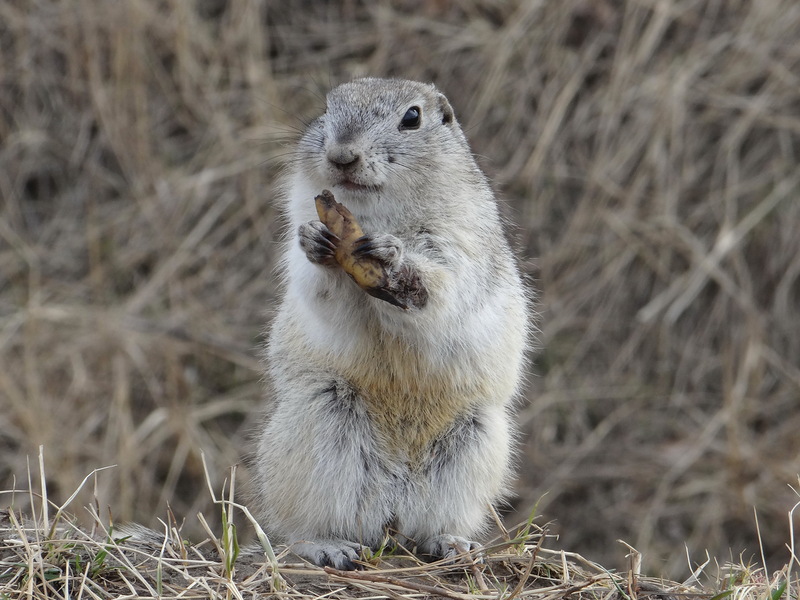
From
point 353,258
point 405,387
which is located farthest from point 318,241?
point 405,387

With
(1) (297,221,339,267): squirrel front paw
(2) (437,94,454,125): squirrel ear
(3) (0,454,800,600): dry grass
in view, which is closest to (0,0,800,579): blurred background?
(2) (437,94,454,125): squirrel ear

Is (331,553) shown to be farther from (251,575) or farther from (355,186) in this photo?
(355,186)

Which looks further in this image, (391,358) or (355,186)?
(391,358)

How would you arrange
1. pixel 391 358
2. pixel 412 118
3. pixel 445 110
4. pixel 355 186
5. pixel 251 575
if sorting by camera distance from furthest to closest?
pixel 445 110, pixel 412 118, pixel 391 358, pixel 355 186, pixel 251 575

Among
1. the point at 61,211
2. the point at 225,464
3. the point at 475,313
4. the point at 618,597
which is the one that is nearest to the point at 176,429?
the point at 225,464

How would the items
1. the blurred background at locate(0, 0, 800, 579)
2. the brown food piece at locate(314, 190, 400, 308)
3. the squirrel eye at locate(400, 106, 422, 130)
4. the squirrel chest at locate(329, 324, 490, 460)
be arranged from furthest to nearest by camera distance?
the blurred background at locate(0, 0, 800, 579), the squirrel eye at locate(400, 106, 422, 130), the squirrel chest at locate(329, 324, 490, 460), the brown food piece at locate(314, 190, 400, 308)

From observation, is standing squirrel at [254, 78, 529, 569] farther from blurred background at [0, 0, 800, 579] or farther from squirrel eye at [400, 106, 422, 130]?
blurred background at [0, 0, 800, 579]
